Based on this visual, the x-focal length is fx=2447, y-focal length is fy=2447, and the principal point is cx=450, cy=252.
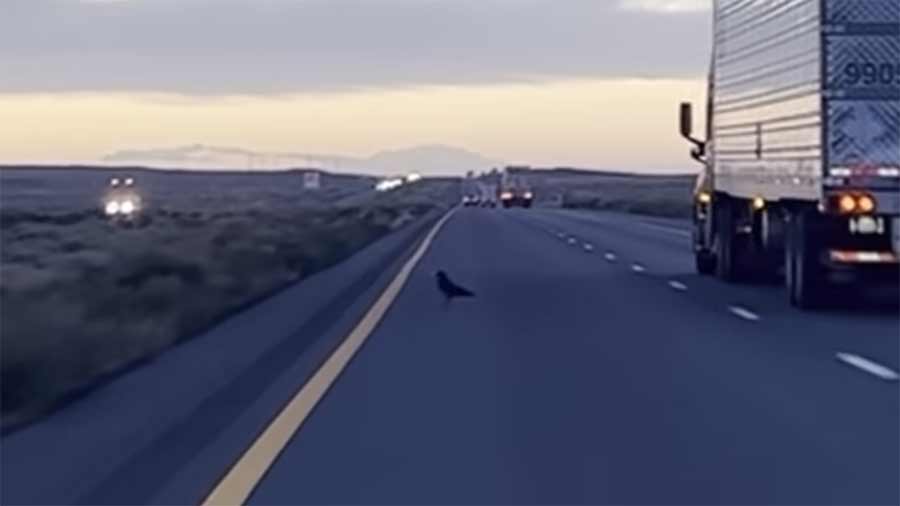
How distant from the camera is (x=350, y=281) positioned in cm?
3466

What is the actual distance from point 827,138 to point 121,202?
89.7m

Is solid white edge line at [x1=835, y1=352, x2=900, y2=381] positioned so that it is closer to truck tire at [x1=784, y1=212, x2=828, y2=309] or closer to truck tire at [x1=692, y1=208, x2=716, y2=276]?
truck tire at [x1=784, y1=212, x2=828, y2=309]

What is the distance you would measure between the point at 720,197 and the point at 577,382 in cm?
1872

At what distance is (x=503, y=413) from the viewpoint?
1619 cm

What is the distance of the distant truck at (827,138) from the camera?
25.8 m

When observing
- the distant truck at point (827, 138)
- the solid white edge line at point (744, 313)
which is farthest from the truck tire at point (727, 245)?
the solid white edge line at point (744, 313)

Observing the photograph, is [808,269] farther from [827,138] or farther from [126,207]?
[126,207]

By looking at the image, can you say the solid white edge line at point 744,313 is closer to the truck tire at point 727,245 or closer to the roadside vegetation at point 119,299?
the roadside vegetation at point 119,299

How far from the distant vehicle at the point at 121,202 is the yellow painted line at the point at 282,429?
84.7m

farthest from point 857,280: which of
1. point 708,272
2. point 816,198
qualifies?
point 708,272

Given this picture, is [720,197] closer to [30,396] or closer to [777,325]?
[777,325]

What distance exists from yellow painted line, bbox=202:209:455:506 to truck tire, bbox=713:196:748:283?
9.64m

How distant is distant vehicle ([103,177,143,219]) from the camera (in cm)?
11069

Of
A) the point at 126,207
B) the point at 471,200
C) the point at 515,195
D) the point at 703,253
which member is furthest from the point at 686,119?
the point at 471,200
